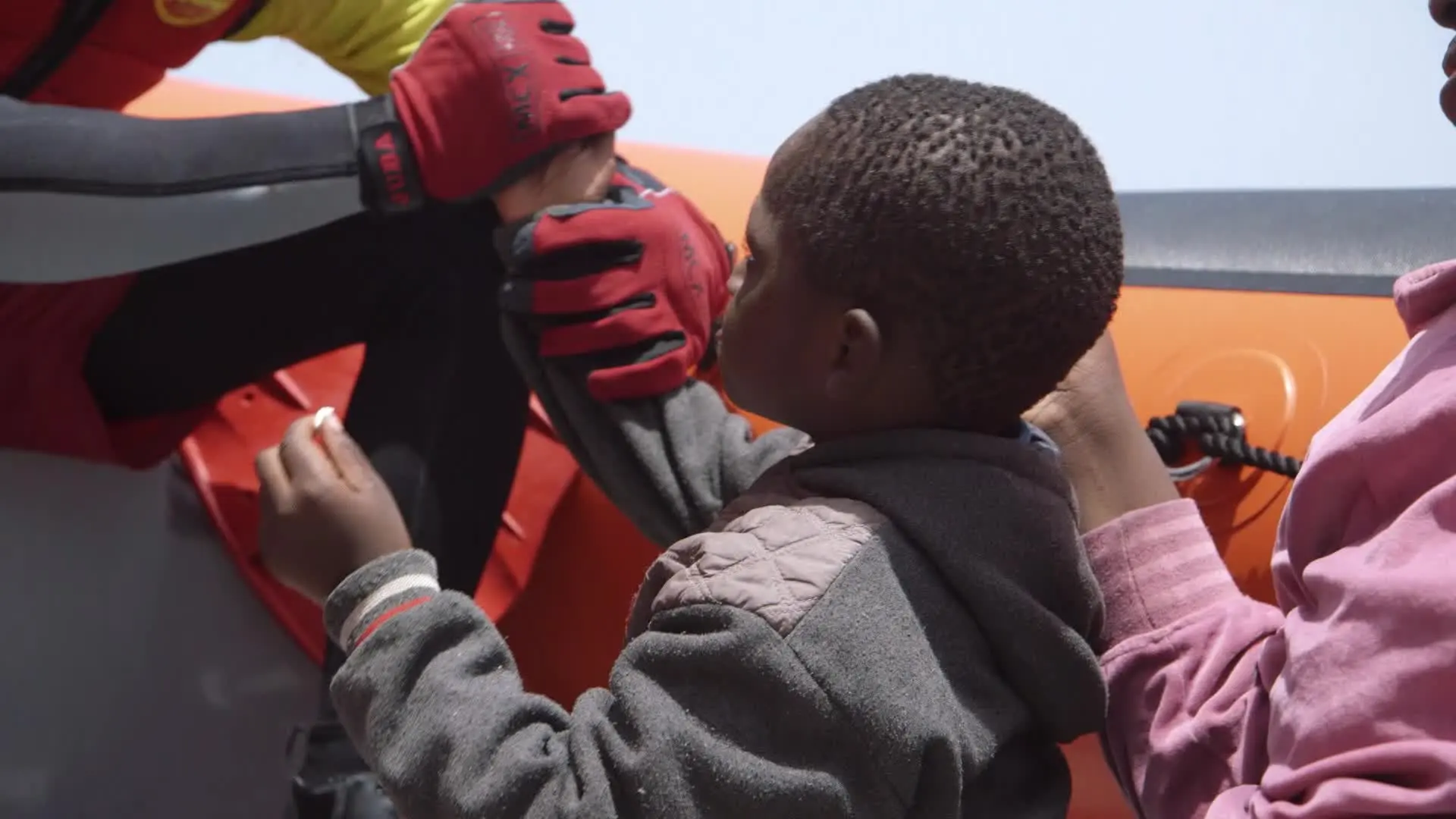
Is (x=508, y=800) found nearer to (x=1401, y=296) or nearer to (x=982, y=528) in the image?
(x=982, y=528)

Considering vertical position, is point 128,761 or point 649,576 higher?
point 649,576

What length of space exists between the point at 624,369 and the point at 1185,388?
297 millimetres

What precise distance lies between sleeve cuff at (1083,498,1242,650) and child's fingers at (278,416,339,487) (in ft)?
0.94

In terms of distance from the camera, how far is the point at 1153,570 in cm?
50

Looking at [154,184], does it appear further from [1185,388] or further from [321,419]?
[1185,388]

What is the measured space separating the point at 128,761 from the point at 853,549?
1.48 feet

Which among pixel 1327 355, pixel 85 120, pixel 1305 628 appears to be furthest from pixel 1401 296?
pixel 85 120

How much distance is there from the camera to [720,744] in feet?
1.23

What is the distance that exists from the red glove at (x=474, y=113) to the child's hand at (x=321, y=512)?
0.17 metres

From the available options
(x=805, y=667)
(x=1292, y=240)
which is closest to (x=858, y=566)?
(x=805, y=667)

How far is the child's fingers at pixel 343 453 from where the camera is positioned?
50cm

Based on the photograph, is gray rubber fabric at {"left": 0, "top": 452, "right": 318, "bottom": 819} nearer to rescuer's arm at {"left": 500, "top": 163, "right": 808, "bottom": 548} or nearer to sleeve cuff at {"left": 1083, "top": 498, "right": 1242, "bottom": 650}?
rescuer's arm at {"left": 500, "top": 163, "right": 808, "bottom": 548}

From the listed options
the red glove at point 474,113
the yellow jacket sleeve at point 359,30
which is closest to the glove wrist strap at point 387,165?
the red glove at point 474,113

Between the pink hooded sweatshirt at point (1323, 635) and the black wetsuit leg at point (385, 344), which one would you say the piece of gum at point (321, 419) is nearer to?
the black wetsuit leg at point (385, 344)
